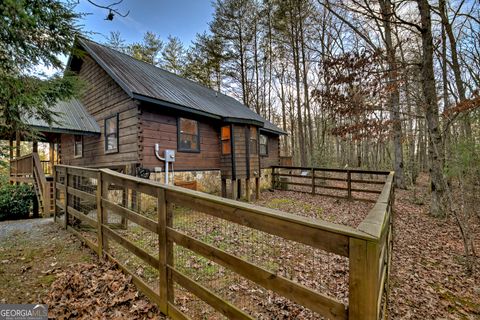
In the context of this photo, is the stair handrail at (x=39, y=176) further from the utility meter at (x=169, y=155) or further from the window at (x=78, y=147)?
the utility meter at (x=169, y=155)

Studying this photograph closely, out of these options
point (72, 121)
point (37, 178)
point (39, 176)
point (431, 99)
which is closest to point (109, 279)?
point (39, 176)

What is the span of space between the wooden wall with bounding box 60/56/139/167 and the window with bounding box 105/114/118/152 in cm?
19

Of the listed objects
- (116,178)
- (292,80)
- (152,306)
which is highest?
(292,80)

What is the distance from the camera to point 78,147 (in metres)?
10.8

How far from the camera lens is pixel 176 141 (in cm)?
865

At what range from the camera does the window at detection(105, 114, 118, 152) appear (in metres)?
8.69

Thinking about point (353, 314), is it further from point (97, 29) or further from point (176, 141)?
point (176, 141)

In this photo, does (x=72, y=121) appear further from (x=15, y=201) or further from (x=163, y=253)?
(x=163, y=253)

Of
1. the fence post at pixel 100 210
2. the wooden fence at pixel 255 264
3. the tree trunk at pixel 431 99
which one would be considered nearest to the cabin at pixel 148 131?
the fence post at pixel 100 210

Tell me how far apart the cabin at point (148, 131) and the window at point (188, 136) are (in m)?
0.04

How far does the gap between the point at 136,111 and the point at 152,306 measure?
21.3ft

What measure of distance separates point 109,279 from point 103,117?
316 inches

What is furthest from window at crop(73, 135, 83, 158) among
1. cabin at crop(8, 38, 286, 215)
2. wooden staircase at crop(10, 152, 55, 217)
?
wooden staircase at crop(10, 152, 55, 217)

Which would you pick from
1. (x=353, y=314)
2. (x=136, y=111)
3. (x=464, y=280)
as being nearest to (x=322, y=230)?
(x=353, y=314)
